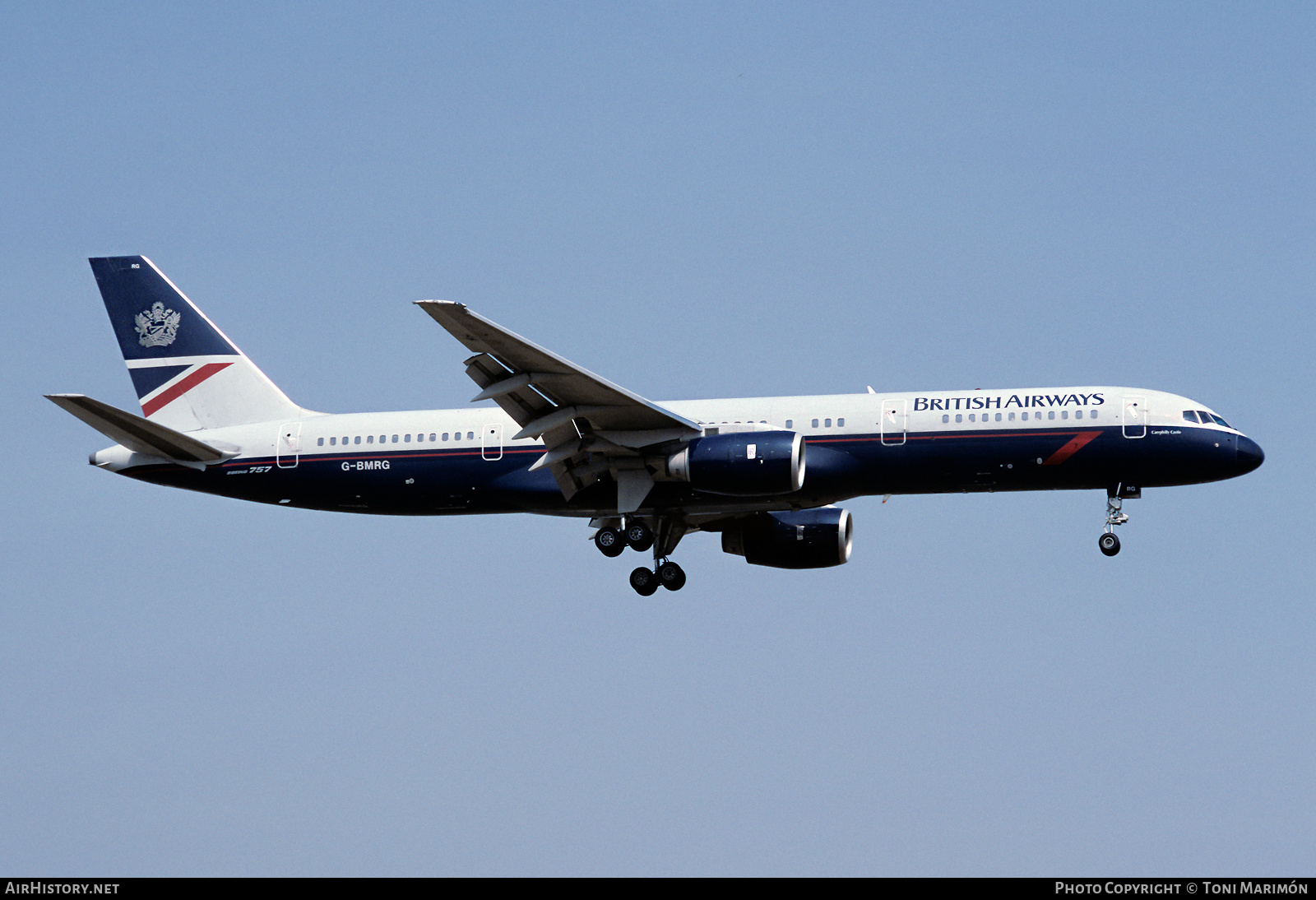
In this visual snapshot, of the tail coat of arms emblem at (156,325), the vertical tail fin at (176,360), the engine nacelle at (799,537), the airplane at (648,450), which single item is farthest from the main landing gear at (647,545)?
the tail coat of arms emblem at (156,325)

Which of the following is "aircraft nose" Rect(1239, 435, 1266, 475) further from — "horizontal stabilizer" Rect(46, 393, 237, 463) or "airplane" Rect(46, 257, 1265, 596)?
"horizontal stabilizer" Rect(46, 393, 237, 463)

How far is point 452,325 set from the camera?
3562 cm

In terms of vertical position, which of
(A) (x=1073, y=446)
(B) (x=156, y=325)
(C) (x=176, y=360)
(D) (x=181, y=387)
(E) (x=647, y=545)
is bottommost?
(E) (x=647, y=545)

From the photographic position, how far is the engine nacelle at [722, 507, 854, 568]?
1811 inches

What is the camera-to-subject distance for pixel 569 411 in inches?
1553

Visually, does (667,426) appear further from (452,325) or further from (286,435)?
(286,435)

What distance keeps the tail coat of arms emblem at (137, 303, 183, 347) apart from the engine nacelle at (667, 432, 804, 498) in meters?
16.2

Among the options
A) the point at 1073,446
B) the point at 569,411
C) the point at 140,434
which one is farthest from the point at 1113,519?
the point at 140,434

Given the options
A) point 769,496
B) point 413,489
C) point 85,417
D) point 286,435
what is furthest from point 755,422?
point 85,417

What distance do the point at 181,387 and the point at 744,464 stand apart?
56.3 feet

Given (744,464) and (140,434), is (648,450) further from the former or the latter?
(140,434)

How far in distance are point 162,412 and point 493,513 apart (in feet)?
33.8
